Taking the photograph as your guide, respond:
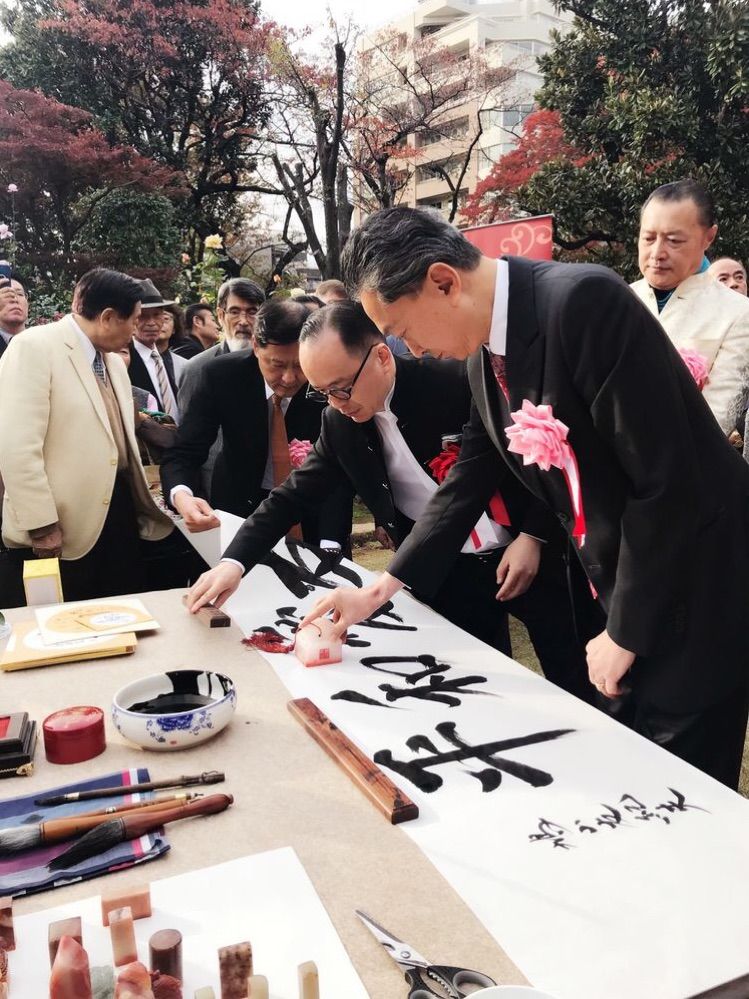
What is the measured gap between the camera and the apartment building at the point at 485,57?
47.9 feet

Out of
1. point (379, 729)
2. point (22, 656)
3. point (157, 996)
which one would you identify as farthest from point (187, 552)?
point (157, 996)

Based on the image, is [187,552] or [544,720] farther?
[187,552]

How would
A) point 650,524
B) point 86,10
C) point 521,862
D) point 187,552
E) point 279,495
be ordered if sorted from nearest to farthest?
1. point 521,862
2. point 650,524
3. point 279,495
4. point 187,552
5. point 86,10

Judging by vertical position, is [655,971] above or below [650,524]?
below

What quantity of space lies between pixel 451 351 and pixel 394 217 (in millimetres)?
250

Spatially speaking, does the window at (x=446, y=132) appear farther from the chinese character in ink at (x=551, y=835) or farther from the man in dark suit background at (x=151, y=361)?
the chinese character in ink at (x=551, y=835)

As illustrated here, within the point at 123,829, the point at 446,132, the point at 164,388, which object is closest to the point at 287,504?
the point at 123,829

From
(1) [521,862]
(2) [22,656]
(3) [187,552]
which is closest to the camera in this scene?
(1) [521,862]

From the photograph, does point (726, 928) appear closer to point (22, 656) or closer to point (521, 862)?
point (521, 862)

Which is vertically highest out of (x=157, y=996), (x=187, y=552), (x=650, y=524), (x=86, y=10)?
(x=86, y=10)

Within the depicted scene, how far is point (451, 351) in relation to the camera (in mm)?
1398

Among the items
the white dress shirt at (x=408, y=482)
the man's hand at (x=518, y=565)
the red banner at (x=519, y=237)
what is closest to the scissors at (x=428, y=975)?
the man's hand at (x=518, y=565)

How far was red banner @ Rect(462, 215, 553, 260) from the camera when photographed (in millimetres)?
4078

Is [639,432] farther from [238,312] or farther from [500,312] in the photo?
[238,312]
